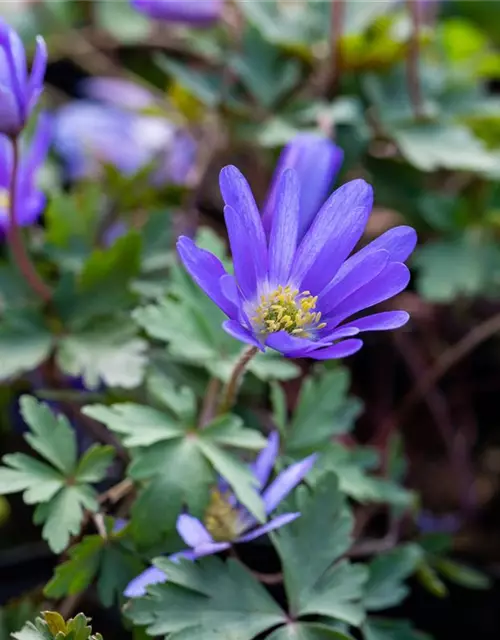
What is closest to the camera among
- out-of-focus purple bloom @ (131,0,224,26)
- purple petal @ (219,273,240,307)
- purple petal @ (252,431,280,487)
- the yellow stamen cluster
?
purple petal @ (219,273,240,307)

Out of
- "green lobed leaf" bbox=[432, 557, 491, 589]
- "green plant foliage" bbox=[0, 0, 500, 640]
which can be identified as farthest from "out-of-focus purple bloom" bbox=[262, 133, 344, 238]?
"green lobed leaf" bbox=[432, 557, 491, 589]

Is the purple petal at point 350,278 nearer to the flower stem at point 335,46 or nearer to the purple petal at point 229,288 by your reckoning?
the purple petal at point 229,288

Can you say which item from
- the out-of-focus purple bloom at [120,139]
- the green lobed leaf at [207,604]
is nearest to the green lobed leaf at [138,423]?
the green lobed leaf at [207,604]

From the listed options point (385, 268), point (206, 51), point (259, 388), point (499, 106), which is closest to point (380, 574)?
point (259, 388)

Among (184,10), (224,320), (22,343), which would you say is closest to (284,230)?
(224,320)

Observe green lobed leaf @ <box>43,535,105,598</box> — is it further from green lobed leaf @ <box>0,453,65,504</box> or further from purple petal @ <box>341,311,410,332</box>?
purple petal @ <box>341,311,410,332</box>
